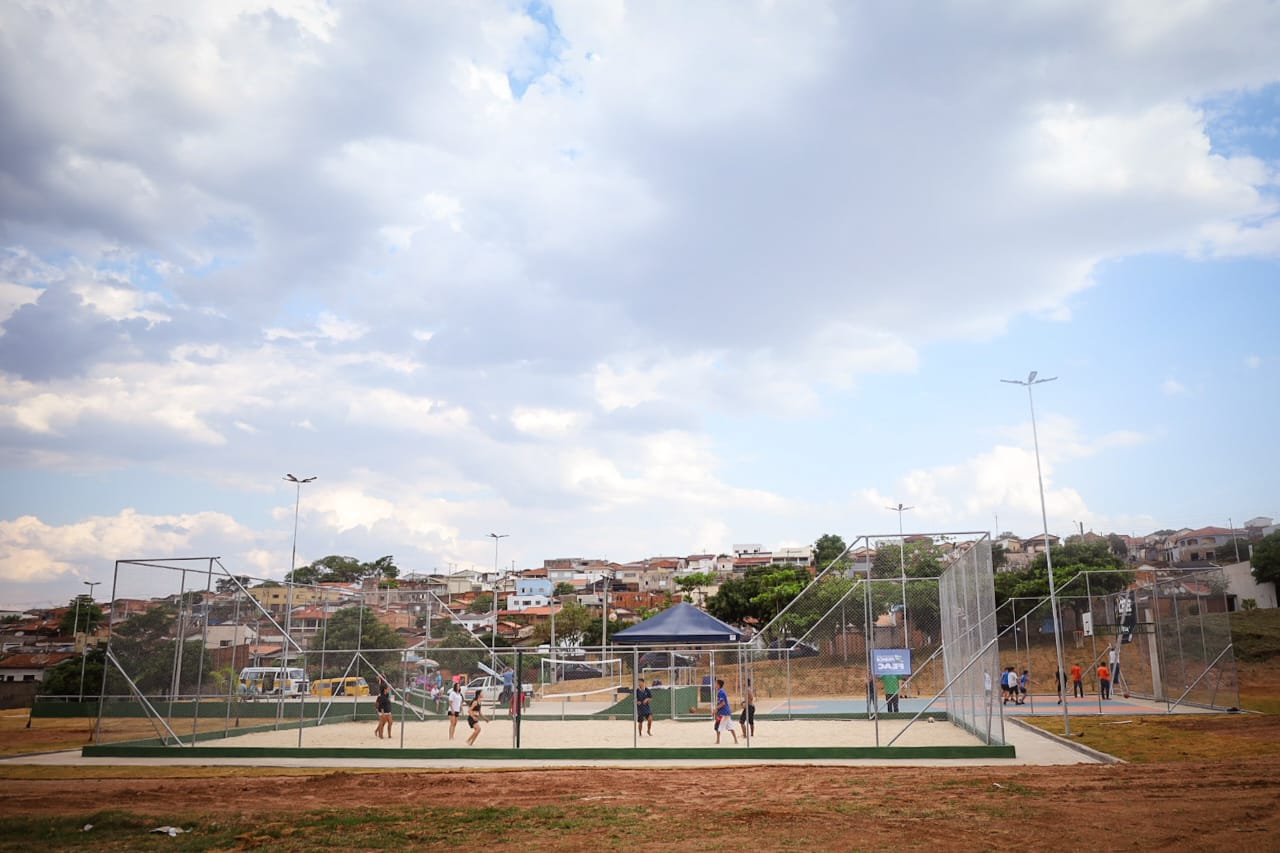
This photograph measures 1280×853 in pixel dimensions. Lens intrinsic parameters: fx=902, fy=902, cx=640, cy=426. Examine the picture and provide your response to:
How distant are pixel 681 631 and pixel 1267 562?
51452 mm

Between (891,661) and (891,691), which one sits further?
(891,691)

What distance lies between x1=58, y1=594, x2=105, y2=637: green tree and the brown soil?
69.3 m

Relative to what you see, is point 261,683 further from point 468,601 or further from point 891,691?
point 468,601

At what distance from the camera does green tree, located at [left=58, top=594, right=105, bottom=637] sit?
257 feet

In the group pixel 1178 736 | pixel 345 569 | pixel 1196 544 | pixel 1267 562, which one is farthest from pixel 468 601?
pixel 1178 736

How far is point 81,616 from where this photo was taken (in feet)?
282

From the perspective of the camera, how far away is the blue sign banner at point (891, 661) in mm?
21203

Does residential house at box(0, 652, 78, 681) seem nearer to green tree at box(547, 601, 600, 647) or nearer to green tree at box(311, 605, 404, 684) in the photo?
green tree at box(547, 601, 600, 647)

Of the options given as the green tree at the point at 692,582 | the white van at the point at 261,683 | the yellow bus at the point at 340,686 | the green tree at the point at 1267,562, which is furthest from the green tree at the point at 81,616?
the green tree at the point at 1267,562

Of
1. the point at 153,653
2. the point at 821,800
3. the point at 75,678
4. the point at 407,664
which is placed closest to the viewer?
the point at 821,800

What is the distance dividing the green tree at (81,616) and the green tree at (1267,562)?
8846 centimetres

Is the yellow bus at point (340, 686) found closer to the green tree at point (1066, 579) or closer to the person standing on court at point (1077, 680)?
the person standing on court at point (1077, 680)

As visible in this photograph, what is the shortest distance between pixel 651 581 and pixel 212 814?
15226cm

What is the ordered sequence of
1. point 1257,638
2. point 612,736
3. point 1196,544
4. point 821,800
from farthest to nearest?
1. point 1196,544
2. point 1257,638
3. point 612,736
4. point 821,800
